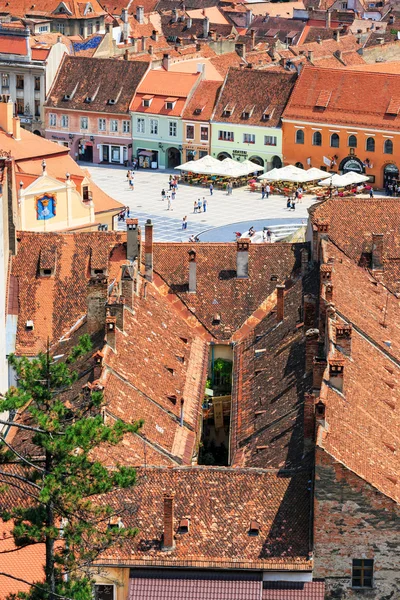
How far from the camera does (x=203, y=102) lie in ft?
583

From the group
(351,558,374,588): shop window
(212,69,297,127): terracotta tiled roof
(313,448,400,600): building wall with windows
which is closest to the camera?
(313,448,400,600): building wall with windows

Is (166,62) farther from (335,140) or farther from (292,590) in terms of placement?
(292,590)

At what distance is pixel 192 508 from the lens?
6869 cm

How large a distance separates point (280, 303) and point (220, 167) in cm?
7348

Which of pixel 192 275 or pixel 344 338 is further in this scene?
pixel 192 275

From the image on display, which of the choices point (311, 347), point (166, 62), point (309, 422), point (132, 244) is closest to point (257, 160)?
point (166, 62)

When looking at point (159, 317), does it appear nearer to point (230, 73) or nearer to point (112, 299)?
point (112, 299)

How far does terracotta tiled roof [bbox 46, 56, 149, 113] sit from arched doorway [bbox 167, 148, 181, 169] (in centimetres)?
627

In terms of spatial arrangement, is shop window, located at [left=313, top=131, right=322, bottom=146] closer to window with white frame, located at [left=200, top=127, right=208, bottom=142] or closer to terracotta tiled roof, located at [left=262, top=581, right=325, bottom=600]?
window with white frame, located at [left=200, top=127, right=208, bottom=142]

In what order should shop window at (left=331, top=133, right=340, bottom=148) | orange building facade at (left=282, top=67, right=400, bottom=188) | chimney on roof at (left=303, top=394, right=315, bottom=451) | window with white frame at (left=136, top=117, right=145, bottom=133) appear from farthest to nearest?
window with white frame at (left=136, top=117, right=145, bottom=133)
shop window at (left=331, top=133, right=340, bottom=148)
orange building facade at (left=282, top=67, right=400, bottom=188)
chimney on roof at (left=303, top=394, right=315, bottom=451)

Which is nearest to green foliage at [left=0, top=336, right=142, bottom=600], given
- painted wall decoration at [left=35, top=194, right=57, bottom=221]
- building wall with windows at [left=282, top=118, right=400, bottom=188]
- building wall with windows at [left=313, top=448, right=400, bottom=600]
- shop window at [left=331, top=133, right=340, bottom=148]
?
building wall with windows at [left=313, top=448, right=400, bottom=600]

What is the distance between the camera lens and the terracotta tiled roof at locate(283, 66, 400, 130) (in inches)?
6683

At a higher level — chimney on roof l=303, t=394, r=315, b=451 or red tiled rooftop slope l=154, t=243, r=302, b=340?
red tiled rooftop slope l=154, t=243, r=302, b=340

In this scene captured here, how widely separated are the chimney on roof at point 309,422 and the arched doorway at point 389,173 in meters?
Answer: 96.9
